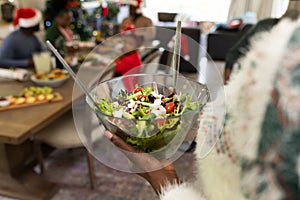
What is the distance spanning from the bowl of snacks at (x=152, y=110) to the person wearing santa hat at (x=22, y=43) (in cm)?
177

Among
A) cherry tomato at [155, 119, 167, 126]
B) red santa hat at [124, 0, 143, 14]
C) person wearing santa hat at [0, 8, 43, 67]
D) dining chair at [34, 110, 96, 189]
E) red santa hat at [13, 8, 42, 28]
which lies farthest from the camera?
red santa hat at [124, 0, 143, 14]

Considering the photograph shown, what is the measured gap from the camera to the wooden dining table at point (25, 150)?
5.28 ft

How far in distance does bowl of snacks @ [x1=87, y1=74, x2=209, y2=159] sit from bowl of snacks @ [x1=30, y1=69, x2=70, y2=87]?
1.21m

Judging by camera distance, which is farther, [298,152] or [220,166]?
[220,166]

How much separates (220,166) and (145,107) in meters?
0.27

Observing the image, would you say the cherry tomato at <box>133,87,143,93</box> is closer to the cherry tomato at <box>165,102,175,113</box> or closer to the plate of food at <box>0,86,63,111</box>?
the cherry tomato at <box>165,102,175,113</box>

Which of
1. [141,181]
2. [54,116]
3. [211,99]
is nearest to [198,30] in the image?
Result: [141,181]

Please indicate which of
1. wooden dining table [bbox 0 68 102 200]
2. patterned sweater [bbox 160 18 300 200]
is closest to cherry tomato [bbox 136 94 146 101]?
patterned sweater [bbox 160 18 300 200]

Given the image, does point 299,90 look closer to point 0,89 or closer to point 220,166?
point 220,166

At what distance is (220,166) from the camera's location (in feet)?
1.84

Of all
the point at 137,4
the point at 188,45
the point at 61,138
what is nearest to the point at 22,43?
the point at 61,138

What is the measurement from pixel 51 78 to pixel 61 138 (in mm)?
419

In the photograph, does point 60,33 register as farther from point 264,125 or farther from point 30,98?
point 264,125

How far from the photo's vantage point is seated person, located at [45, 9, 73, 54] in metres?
2.65
